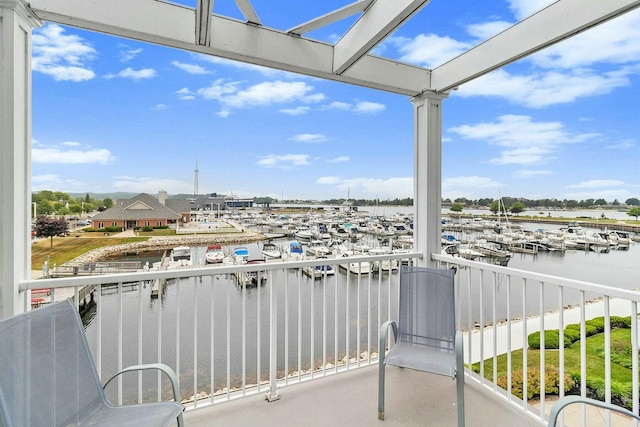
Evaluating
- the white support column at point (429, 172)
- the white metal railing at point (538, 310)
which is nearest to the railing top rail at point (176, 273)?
the white support column at point (429, 172)

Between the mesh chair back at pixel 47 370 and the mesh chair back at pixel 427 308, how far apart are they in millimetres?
2012

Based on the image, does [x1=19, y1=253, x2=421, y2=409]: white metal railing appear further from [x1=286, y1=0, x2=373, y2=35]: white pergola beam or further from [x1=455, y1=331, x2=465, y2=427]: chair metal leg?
[x1=286, y1=0, x2=373, y2=35]: white pergola beam

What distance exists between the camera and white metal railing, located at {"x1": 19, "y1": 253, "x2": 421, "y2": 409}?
2.08m

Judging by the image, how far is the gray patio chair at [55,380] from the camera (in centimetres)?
123

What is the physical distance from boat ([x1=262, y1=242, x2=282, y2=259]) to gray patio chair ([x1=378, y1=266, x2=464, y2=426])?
99 centimetres

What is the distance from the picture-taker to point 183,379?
2562 mm

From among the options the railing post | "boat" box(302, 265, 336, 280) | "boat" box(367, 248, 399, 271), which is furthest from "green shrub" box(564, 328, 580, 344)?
the railing post

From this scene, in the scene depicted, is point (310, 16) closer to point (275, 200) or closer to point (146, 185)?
point (275, 200)

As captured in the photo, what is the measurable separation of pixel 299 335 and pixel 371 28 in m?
2.41

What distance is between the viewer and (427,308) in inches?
95.7

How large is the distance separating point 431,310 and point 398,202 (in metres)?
1.21

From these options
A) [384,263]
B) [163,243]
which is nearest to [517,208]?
[384,263]

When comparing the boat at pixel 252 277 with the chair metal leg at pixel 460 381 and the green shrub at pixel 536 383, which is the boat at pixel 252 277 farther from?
the green shrub at pixel 536 383

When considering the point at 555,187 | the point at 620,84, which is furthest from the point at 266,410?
the point at 620,84
